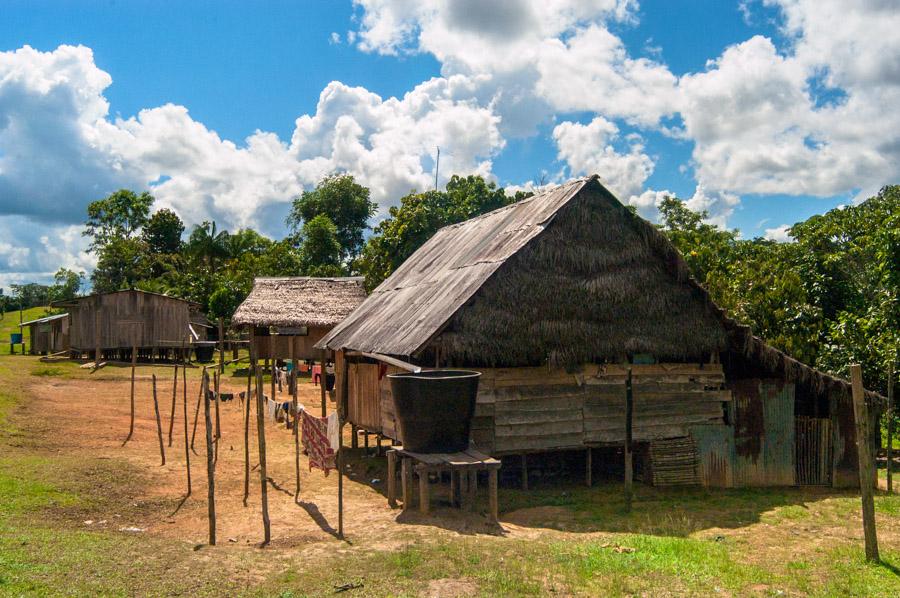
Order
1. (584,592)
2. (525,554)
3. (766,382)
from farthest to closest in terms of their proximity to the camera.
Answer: (766,382) < (525,554) < (584,592)

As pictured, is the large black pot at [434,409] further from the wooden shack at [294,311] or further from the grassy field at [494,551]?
the wooden shack at [294,311]

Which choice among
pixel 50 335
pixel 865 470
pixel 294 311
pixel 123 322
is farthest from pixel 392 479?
pixel 50 335

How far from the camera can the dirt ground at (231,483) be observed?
30.4ft

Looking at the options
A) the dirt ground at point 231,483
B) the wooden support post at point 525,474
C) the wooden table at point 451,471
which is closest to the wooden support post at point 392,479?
the wooden table at point 451,471

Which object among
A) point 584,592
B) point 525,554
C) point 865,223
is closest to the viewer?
point 584,592

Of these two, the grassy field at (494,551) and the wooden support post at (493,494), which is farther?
the wooden support post at (493,494)

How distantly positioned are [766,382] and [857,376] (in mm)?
5711

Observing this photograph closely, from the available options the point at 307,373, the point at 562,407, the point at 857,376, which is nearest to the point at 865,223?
the point at 562,407

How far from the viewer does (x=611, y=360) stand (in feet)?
41.4

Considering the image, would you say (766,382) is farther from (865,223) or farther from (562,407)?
(865,223)

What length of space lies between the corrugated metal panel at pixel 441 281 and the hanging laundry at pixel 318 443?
150cm

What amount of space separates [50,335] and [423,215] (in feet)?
70.3

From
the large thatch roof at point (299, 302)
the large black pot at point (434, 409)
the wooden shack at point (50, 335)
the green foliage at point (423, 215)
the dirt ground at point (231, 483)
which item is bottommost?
the dirt ground at point (231, 483)

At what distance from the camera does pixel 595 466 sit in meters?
13.9
